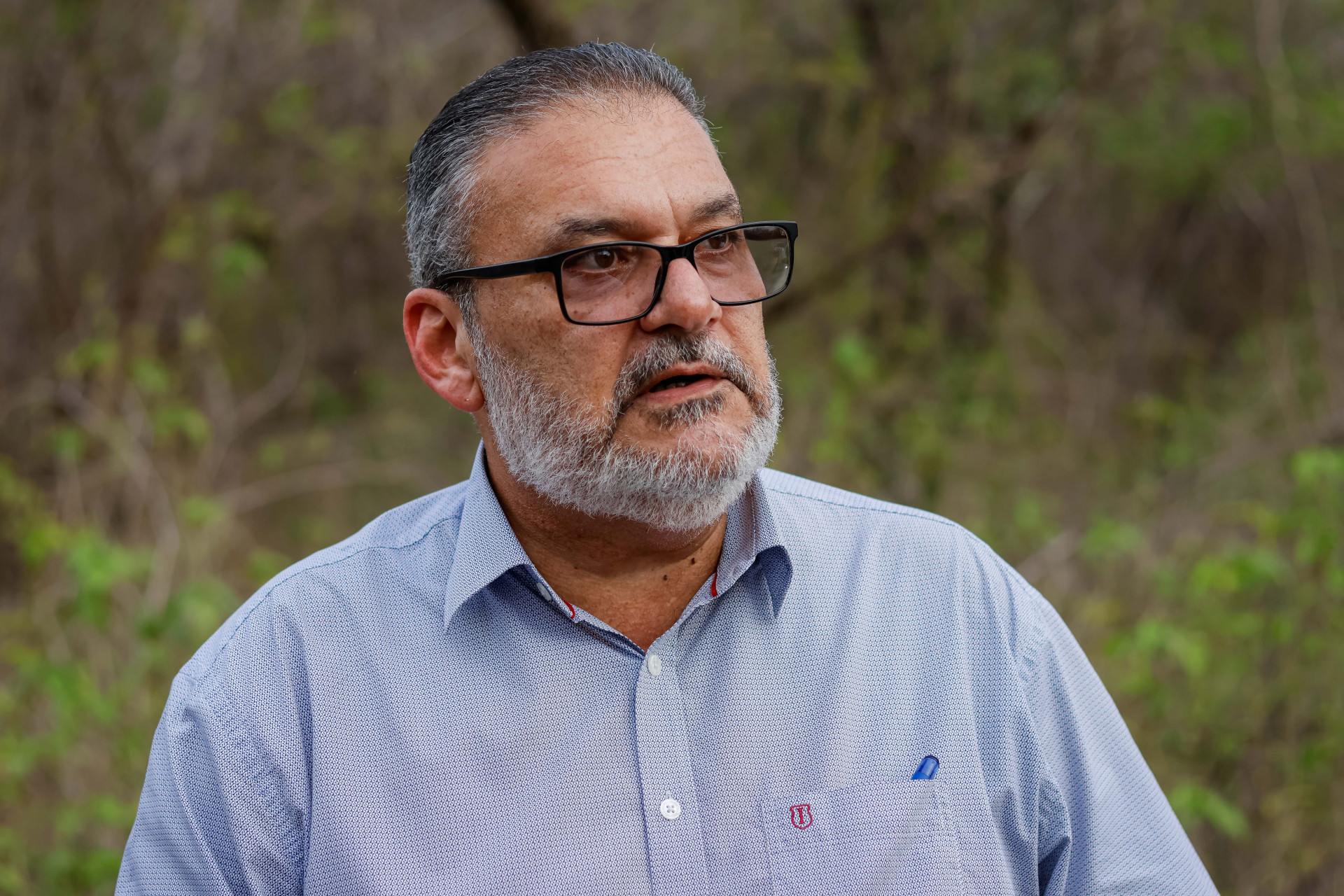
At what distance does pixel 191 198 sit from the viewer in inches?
223

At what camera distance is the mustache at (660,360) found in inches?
66.5

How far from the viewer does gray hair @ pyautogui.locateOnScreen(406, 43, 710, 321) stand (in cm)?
179

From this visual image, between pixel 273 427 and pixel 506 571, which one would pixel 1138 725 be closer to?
pixel 506 571

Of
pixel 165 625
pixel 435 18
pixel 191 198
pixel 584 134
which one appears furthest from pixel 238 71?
pixel 584 134

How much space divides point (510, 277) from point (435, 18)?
530 centimetres

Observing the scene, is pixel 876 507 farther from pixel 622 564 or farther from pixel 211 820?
pixel 211 820

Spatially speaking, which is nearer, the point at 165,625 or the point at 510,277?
the point at 510,277

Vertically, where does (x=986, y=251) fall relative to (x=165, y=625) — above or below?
above

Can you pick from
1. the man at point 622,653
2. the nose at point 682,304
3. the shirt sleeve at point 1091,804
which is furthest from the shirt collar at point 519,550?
the shirt sleeve at point 1091,804

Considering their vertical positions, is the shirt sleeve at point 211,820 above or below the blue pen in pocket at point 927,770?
above

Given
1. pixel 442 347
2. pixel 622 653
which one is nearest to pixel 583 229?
pixel 442 347

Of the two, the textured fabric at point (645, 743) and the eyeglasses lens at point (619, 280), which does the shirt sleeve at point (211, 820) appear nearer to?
the textured fabric at point (645, 743)

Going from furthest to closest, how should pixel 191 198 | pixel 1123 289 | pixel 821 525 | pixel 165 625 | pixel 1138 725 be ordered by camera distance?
pixel 1123 289 < pixel 191 198 < pixel 1138 725 < pixel 165 625 < pixel 821 525

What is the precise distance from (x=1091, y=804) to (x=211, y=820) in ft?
4.02
